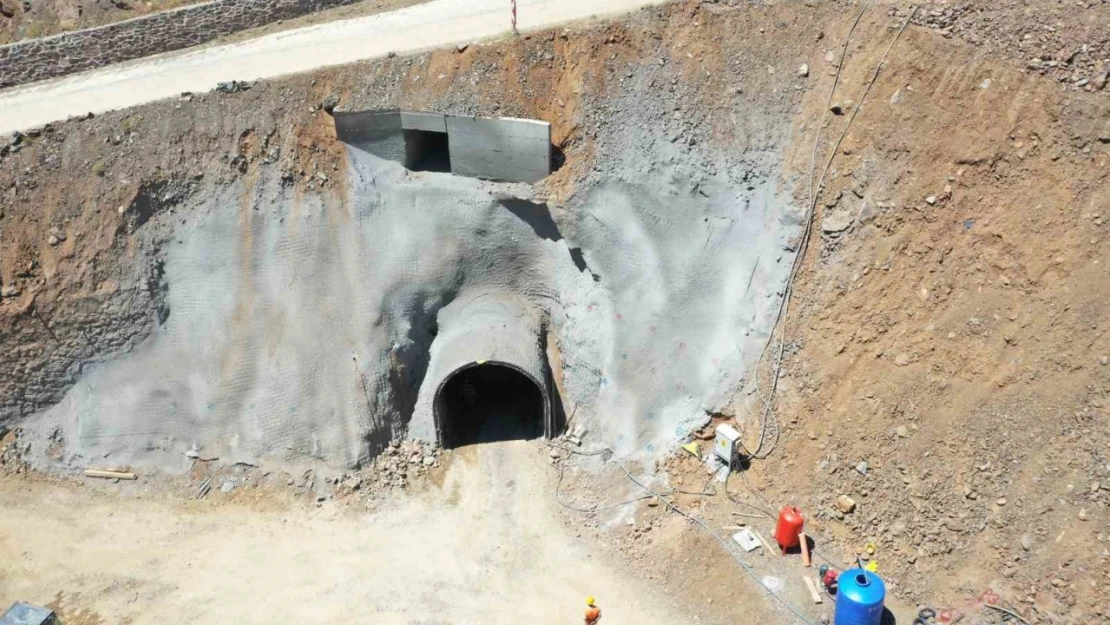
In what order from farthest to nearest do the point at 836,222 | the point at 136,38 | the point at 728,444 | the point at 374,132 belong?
the point at 136,38 → the point at 374,132 → the point at 836,222 → the point at 728,444

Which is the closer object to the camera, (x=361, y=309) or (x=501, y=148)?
(x=501, y=148)

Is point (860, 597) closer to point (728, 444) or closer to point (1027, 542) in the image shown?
point (1027, 542)

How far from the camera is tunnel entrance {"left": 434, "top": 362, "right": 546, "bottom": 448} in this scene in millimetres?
18031

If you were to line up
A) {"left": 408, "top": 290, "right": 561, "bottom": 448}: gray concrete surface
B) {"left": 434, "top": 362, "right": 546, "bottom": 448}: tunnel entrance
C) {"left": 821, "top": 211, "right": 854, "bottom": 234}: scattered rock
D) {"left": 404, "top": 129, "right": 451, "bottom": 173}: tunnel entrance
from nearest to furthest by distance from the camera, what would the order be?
{"left": 821, "top": 211, "right": 854, "bottom": 234}: scattered rock, {"left": 408, "top": 290, "right": 561, "bottom": 448}: gray concrete surface, {"left": 404, "top": 129, "right": 451, "bottom": 173}: tunnel entrance, {"left": 434, "top": 362, "right": 546, "bottom": 448}: tunnel entrance

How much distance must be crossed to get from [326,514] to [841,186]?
1261 cm

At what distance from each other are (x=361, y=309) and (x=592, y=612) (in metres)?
8.29

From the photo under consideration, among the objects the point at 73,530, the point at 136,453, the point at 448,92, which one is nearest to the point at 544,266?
the point at 448,92

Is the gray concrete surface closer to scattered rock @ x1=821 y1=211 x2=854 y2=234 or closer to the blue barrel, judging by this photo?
scattered rock @ x1=821 y1=211 x2=854 y2=234

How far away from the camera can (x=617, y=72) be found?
1723 cm

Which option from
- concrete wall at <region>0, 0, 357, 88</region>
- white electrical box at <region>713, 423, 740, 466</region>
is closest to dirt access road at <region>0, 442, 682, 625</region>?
white electrical box at <region>713, 423, 740, 466</region>

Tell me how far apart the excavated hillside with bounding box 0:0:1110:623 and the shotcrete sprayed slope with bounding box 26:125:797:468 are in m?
0.27

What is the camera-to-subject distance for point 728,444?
1492 cm

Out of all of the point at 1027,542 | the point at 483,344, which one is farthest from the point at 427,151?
the point at 1027,542

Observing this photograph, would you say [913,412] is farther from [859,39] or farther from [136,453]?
[136,453]
